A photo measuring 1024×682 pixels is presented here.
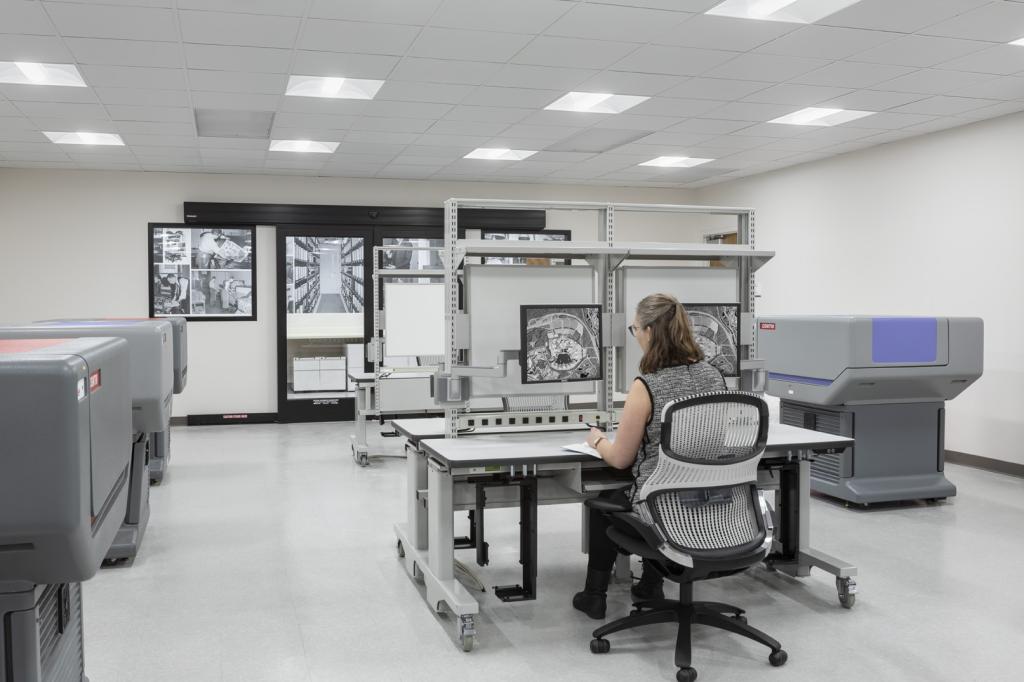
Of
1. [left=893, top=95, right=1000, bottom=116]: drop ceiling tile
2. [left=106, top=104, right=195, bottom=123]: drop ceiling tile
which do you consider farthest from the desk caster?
[left=893, top=95, right=1000, bottom=116]: drop ceiling tile

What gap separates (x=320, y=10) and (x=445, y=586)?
2.53 m

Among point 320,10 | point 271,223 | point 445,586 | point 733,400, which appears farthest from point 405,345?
point 733,400

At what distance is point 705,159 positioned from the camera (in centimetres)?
763

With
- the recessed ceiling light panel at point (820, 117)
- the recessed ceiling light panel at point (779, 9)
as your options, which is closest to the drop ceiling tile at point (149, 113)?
the recessed ceiling light panel at point (779, 9)

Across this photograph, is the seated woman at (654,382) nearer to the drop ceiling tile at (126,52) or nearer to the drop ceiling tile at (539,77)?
the drop ceiling tile at (539,77)

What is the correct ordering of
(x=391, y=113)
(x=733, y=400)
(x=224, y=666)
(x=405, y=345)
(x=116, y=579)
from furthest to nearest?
(x=405, y=345) < (x=391, y=113) < (x=116, y=579) < (x=224, y=666) < (x=733, y=400)

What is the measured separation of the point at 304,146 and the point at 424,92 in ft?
6.89

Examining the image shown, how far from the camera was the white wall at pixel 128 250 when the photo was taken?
7801 millimetres

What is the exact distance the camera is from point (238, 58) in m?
4.41

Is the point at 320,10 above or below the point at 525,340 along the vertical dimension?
above

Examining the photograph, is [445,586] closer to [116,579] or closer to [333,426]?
[116,579]

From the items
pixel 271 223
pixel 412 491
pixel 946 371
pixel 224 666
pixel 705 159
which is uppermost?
pixel 705 159

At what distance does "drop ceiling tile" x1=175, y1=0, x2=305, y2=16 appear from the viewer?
3.62 m

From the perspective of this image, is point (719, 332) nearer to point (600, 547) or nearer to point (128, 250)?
point (600, 547)
